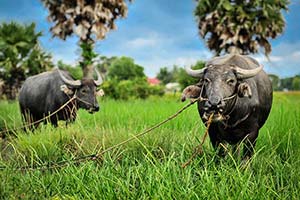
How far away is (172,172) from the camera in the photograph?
3611 mm

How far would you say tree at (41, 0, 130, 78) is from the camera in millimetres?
19516

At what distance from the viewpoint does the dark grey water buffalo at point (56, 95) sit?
724cm

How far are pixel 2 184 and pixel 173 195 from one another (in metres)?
1.58

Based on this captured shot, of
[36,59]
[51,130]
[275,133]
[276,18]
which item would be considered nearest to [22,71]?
[36,59]

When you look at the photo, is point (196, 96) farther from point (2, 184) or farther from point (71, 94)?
point (71, 94)

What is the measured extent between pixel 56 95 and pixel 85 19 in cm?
1261

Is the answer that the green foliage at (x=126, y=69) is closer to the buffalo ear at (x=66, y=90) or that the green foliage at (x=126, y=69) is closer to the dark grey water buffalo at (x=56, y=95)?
the dark grey water buffalo at (x=56, y=95)

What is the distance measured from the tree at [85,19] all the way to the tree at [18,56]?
1.41 meters

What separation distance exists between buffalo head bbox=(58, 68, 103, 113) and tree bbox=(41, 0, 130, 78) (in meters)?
11.4

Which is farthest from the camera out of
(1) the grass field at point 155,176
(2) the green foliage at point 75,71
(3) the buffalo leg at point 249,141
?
(2) the green foliage at point 75,71

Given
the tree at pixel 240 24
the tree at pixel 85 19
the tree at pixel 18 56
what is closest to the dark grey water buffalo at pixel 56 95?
the tree at pixel 85 19

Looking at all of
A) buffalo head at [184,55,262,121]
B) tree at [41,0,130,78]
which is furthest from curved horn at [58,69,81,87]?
tree at [41,0,130,78]

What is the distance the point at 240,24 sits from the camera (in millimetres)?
21594

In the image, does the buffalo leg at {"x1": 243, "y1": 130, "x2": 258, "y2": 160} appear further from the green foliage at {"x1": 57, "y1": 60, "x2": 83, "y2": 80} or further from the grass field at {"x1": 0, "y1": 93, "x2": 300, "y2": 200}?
the green foliage at {"x1": 57, "y1": 60, "x2": 83, "y2": 80}
